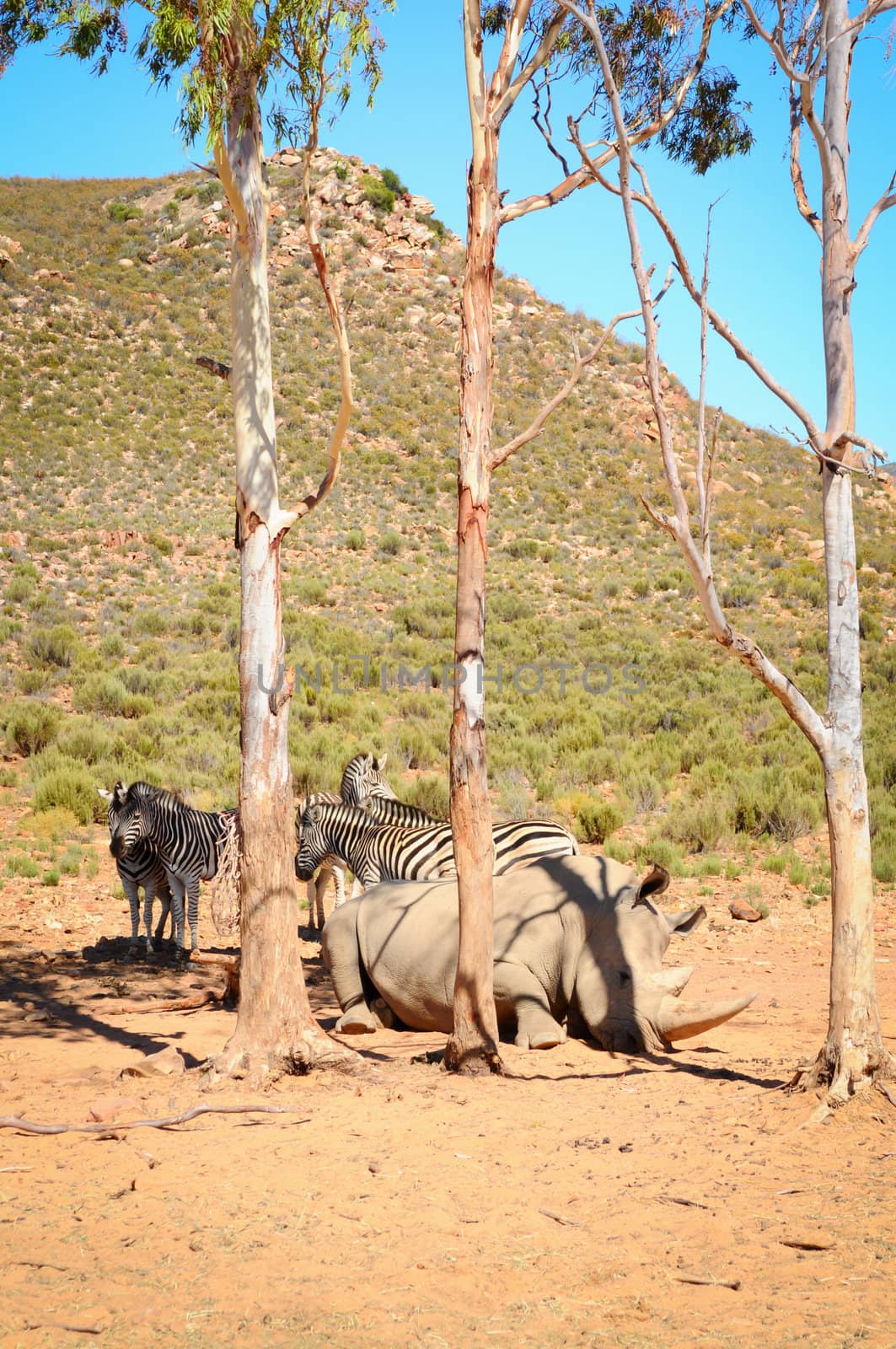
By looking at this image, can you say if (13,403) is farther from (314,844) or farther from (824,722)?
(824,722)

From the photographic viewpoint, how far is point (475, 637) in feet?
23.0

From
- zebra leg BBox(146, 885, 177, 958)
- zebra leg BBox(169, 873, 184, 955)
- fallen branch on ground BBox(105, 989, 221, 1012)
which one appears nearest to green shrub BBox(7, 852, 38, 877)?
zebra leg BBox(146, 885, 177, 958)

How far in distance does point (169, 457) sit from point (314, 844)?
105 feet

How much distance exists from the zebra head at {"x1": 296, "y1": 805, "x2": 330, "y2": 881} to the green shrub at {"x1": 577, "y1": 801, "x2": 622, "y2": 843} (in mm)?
5076

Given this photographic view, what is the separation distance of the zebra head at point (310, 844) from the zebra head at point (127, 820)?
5.40 ft

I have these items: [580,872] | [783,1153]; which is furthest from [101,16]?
[783,1153]

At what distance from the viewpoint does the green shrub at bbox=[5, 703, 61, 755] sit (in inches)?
747

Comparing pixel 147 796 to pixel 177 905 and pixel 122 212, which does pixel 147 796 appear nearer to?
pixel 177 905

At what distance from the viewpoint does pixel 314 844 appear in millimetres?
11516

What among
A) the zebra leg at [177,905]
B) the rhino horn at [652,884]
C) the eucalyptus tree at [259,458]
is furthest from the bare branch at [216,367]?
the zebra leg at [177,905]

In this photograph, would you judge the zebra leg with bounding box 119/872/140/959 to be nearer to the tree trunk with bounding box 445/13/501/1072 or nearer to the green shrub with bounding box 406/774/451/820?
the tree trunk with bounding box 445/13/501/1072

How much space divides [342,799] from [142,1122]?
8.02 m

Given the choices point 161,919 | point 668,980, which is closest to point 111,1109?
point 668,980

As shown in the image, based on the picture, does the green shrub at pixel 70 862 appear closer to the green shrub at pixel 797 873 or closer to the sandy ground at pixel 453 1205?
the sandy ground at pixel 453 1205
